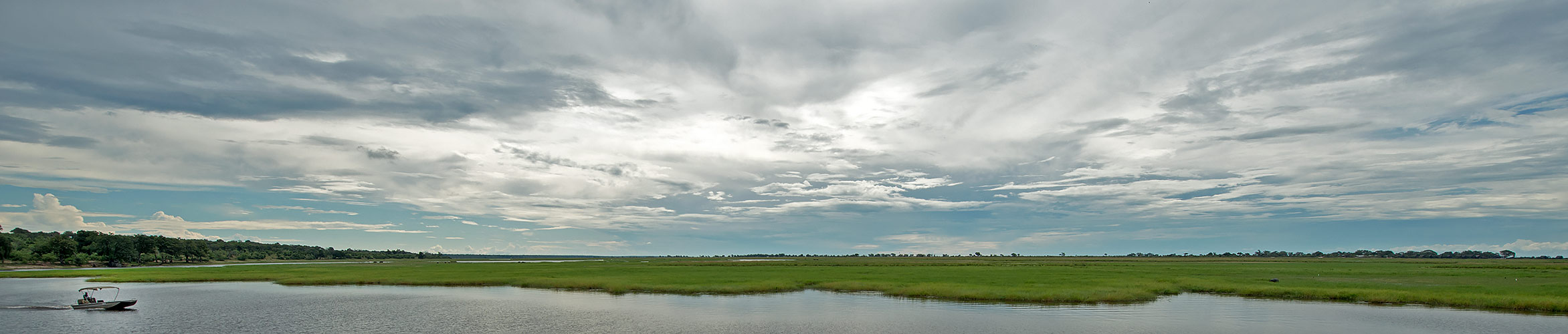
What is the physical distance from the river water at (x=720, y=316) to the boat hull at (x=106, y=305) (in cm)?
88

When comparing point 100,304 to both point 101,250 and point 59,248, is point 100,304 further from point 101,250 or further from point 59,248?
point 101,250

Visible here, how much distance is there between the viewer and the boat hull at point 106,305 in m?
46.0

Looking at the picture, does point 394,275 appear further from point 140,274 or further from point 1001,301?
point 1001,301

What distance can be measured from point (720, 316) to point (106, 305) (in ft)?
125

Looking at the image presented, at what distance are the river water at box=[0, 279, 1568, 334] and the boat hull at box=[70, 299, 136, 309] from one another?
2.89 ft

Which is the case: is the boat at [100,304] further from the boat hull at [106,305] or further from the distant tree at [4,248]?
the distant tree at [4,248]

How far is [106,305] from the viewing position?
46.0 metres

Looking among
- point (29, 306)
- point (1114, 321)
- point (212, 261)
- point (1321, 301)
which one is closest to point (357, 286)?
point (29, 306)

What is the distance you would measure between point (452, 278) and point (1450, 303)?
85.4 metres

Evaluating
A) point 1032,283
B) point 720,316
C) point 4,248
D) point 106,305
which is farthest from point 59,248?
point 1032,283

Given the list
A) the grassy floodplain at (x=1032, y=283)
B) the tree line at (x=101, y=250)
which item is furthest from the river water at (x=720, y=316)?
the tree line at (x=101, y=250)

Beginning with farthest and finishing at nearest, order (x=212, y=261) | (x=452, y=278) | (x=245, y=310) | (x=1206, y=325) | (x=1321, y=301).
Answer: (x=212, y=261) → (x=452, y=278) → (x=1321, y=301) → (x=245, y=310) → (x=1206, y=325)

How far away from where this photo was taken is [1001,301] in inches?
2004

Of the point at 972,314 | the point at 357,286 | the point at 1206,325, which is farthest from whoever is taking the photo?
the point at 357,286
